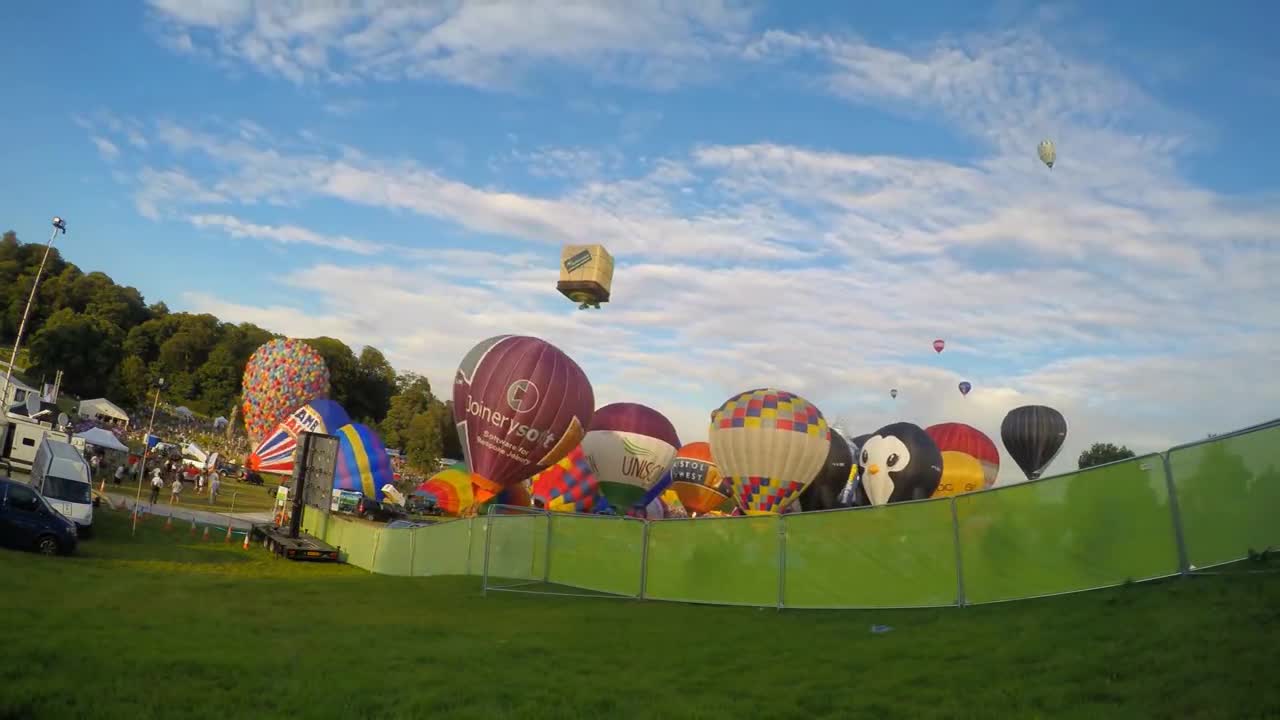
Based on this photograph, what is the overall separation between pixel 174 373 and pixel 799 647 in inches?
4293

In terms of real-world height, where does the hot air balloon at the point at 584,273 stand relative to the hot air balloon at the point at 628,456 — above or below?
above

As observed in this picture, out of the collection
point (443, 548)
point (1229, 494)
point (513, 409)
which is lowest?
point (443, 548)

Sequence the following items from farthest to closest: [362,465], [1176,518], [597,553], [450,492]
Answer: [450,492]
[362,465]
[597,553]
[1176,518]

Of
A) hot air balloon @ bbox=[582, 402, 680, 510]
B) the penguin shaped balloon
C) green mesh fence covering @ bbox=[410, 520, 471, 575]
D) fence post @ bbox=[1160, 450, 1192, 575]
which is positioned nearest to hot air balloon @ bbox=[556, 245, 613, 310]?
hot air balloon @ bbox=[582, 402, 680, 510]

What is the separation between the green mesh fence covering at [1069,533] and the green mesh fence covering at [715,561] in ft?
11.6

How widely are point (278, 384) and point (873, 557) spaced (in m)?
67.4

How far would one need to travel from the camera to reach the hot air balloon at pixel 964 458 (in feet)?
178

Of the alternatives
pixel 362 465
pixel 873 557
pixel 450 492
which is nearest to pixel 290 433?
pixel 362 465

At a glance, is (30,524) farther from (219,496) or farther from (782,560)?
(219,496)

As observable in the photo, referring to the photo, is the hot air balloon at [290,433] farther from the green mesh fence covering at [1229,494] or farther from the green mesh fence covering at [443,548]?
the green mesh fence covering at [1229,494]

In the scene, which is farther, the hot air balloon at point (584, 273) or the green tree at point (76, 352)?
the green tree at point (76, 352)

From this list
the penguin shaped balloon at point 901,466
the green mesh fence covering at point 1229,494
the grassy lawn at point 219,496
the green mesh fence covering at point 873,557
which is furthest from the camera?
the penguin shaped balloon at point 901,466

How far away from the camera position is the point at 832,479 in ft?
167

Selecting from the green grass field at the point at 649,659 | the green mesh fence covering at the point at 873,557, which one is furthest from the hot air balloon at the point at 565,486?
the green mesh fence covering at the point at 873,557
